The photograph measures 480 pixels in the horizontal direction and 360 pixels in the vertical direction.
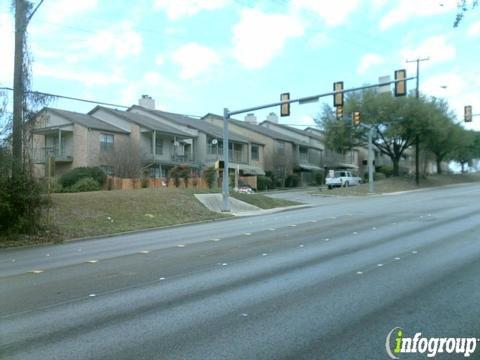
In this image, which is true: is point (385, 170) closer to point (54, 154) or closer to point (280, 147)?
point (280, 147)

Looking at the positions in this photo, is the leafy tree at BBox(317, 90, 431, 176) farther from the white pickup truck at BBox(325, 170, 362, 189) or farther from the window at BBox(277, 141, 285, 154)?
the window at BBox(277, 141, 285, 154)

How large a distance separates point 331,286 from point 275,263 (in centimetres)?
240

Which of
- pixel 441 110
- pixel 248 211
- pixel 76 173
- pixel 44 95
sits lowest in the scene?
pixel 248 211

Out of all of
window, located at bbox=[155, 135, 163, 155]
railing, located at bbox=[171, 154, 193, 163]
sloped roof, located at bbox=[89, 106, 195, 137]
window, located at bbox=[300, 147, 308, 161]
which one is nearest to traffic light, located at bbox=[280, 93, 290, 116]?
sloped roof, located at bbox=[89, 106, 195, 137]

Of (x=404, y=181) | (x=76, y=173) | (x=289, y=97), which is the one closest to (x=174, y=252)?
(x=289, y=97)

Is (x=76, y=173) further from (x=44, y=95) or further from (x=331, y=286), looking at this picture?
(x=331, y=286)

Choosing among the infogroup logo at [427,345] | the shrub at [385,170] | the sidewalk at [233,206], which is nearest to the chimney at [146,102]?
the sidewalk at [233,206]

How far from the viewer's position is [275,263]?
34.5ft

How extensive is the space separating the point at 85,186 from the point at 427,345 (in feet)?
105

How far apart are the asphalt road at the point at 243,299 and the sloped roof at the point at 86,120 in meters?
33.1

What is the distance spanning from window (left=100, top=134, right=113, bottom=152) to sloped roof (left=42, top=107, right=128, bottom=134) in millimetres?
668

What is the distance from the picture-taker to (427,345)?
5422mm

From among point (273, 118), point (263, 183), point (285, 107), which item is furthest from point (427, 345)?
point (273, 118)

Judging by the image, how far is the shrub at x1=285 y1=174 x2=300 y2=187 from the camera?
2483 inches
